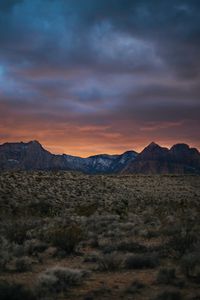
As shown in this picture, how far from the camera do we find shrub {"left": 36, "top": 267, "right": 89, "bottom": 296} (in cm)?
1189

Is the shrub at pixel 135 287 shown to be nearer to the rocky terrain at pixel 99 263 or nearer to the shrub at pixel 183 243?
the rocky terrain at pixel 99 263

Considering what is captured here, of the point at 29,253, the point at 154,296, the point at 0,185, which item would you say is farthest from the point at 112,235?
the point at 0,185

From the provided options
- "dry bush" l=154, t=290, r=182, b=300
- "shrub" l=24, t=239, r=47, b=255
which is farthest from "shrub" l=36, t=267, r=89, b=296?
"shrub" l=24, t=239, r=47, b=255

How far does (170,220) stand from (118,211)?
13.1m

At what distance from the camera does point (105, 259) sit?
1588cm

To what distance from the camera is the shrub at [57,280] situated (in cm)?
1189

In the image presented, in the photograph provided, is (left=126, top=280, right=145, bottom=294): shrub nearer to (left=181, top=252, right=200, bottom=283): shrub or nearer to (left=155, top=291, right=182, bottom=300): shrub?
(left=155, top=291, right=182, bottom=300): shrub

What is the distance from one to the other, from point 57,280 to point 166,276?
9.65ft

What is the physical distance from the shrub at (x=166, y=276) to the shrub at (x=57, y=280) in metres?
2.16

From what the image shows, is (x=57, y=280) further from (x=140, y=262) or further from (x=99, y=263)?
(x=140, y=262)

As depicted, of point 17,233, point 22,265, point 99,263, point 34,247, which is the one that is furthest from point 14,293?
point 17,233

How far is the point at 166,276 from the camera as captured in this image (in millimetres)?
13320

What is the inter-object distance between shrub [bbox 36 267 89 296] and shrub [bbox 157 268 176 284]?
7.07 ft

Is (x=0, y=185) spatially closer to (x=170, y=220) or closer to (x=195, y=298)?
(x=170, y=220)
